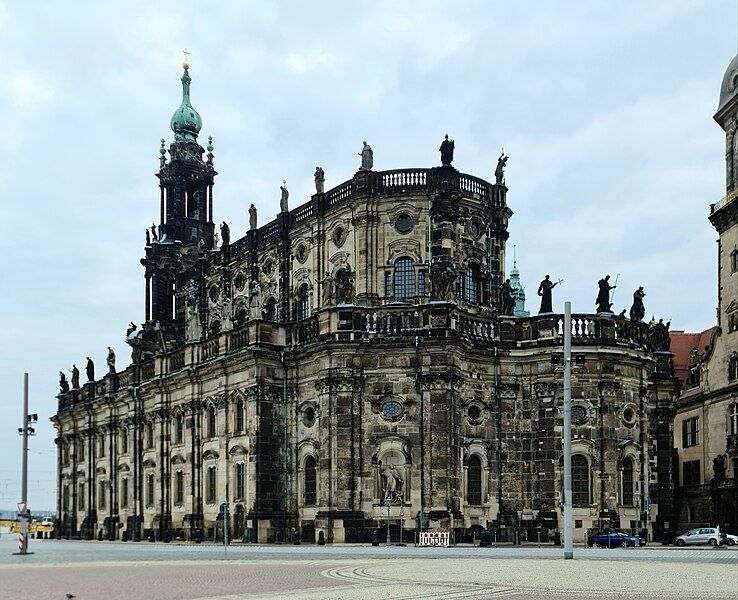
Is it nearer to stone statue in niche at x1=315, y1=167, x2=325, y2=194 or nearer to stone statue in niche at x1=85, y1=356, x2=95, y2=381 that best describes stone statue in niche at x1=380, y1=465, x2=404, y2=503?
stone statue in niche at x1=315, y1=167, x2=325, y2=194

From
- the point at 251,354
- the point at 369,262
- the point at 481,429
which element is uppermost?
the point at 369,262

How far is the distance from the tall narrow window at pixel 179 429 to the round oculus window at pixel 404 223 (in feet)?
64.6

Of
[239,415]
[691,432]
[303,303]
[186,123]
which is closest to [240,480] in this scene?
[239,415]

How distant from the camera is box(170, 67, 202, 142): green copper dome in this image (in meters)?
84.0

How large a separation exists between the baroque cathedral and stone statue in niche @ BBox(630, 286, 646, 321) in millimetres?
309

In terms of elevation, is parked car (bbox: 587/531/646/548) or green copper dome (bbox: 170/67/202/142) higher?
green copper dome (bbox: 170/67/202/142)

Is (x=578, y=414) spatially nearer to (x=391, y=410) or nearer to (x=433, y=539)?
(x=391, y=410)

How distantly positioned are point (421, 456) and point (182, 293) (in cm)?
3126

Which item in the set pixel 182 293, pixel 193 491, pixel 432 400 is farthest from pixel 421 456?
pixel 182 293

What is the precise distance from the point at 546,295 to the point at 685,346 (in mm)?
45026

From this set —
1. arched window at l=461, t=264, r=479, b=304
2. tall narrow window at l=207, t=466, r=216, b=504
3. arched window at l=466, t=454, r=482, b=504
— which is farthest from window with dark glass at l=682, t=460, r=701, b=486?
tall narrow window at l=207, t=466, r=216, b=504

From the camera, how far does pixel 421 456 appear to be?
54.7 m

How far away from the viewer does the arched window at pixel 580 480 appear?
182ft

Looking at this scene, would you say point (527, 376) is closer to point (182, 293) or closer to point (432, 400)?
point (432, 400)
